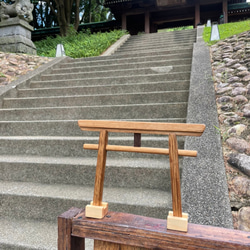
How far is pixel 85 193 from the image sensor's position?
176 centimetres

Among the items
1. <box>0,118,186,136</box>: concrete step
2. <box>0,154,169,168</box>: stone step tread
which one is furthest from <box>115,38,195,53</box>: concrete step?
<box>0,154,169,168</box>: stone step tread

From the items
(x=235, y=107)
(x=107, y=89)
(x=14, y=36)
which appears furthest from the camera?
(x=14, y=36)

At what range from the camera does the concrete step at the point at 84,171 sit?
181 centimetres

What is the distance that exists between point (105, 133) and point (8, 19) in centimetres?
654

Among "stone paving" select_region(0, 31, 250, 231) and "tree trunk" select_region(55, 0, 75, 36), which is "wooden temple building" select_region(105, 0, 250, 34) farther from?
"stone paving" select_region(0, 31, 250, 231)

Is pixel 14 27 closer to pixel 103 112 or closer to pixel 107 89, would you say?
pixel 107 89

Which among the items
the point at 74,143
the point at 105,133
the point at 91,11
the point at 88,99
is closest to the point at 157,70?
the point at 88,99

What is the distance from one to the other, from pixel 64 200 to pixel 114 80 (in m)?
2.44

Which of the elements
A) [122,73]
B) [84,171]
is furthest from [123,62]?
[84,171]

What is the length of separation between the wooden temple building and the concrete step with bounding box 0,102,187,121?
407 inches

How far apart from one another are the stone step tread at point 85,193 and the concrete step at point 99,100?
4.86 feet

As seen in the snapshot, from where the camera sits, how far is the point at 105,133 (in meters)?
0.83

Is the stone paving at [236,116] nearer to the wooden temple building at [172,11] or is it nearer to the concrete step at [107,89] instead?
the concrete step at [107,89]

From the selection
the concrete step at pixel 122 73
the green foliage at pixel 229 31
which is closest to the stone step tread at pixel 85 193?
the concrete step at pixel 122 73
